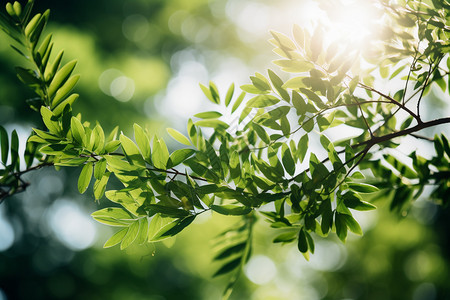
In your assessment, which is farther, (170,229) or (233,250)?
(233,250)

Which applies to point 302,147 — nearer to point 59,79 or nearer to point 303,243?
point 303,243

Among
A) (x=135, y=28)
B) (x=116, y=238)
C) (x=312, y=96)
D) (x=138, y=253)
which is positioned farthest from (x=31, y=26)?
(x=135, y=28)

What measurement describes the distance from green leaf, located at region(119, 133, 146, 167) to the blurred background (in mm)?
3428

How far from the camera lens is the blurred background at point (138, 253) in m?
4.57

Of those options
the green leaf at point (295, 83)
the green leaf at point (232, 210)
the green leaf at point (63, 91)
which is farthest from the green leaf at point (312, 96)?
the green leaf at point (63, 91)

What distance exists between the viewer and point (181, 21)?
6457mm

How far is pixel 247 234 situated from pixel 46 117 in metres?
0.59

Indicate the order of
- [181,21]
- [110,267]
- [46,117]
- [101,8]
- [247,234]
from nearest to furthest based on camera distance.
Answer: [46,117] → [247,234] → [110,267] → [101,8] → [181,21]

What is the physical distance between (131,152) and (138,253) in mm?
3910

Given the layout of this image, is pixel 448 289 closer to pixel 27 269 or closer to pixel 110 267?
pixel 110 267

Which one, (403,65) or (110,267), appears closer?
(403,65)

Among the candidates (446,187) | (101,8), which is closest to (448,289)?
(446,187)

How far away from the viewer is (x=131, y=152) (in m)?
0.59

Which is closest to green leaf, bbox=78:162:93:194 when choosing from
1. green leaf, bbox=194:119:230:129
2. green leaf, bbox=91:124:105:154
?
green leaf, bbox=91:124:105:154
